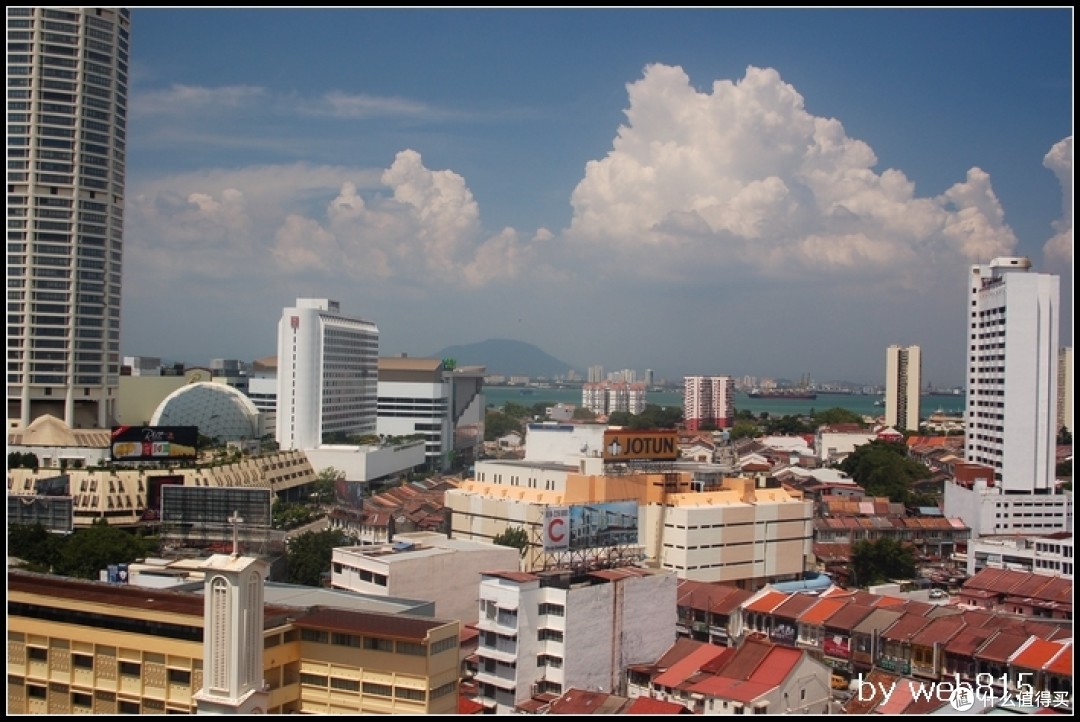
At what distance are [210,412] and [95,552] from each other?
460 inches

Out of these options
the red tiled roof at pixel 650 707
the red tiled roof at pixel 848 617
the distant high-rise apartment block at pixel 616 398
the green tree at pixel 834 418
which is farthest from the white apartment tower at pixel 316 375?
the distant high-rise apartment block at pixel 616 398

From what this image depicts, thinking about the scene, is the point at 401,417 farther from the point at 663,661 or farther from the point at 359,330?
the point at 663,661

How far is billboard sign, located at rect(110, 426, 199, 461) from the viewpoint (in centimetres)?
1516

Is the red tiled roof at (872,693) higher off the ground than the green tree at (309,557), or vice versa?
the green tree at (309,557)

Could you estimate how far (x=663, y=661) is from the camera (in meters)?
8.60

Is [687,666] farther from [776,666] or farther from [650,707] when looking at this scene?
[650,707]

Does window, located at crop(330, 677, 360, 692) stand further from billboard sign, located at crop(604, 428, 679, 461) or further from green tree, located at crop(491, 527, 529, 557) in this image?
billboard sign, located at crop(604, 428, 679, 461)

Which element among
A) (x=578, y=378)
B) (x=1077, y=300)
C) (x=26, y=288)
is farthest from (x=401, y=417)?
(x=578, y=378)

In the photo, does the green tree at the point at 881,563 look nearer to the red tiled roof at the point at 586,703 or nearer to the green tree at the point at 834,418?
the red tiled roof at the point at 586,703

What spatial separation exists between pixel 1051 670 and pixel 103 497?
1152 centimetres

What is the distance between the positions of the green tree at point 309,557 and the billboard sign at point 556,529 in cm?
348

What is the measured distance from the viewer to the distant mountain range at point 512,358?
372 ft

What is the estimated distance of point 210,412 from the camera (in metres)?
22.8

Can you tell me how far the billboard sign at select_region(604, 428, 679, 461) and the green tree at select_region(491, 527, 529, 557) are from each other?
139 cm
